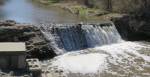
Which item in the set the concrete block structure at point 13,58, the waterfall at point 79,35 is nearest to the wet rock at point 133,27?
the waterfall at point 79,35

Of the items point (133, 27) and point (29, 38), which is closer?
point (29, 38)

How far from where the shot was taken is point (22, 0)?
48.4 meters

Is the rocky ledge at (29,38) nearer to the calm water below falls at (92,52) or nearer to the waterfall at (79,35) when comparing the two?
the calm water below falls at (92,52)

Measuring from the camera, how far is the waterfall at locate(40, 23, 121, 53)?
69.7ft

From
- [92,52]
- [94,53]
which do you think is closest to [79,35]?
[92,52]

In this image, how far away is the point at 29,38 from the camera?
1923 cm

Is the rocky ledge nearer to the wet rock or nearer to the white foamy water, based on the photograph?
the white foamy water

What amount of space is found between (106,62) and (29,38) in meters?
4.48

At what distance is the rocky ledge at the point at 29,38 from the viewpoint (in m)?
18.6

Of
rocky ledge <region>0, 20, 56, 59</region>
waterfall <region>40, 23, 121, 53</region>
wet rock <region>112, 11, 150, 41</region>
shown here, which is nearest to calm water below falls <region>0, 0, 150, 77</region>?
waterfall <region>40, 23, 121, 53</region>

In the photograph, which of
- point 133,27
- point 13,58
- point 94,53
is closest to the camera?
point 13,58

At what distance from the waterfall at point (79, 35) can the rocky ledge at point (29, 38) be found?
3.45 ft

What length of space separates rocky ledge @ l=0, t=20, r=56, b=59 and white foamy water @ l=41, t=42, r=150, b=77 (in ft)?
2.84

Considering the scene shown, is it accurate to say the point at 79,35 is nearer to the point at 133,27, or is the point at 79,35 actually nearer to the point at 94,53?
the point at 94,53
